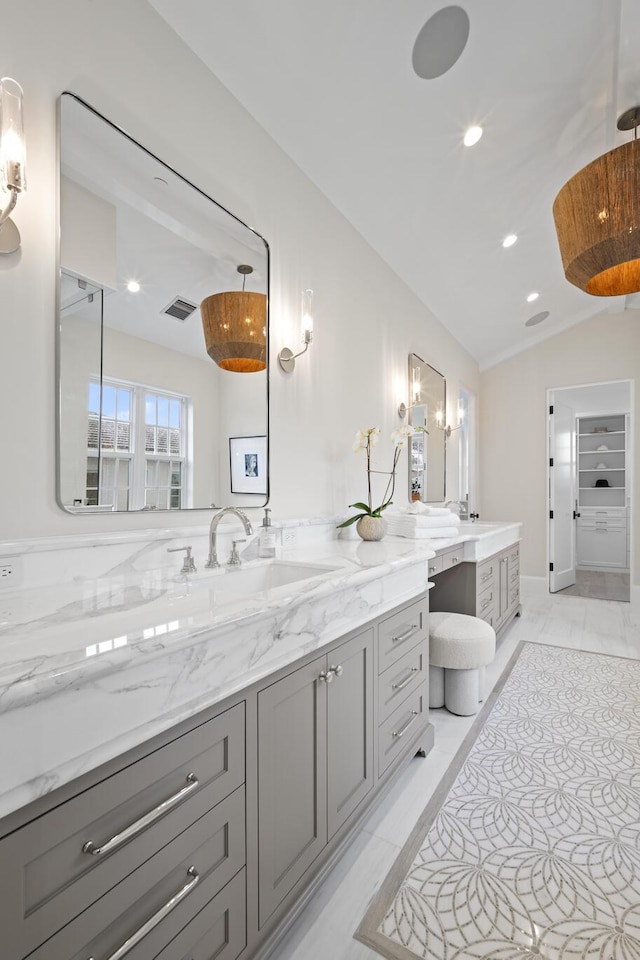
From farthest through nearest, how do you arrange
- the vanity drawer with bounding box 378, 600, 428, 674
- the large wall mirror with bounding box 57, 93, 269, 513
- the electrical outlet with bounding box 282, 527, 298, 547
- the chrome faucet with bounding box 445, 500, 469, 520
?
the chrome faucet with bounding box 445, 500, 469, 520 → the electrical outlet with bounding box 282, 527, 298, 547 → the vanity drawer with bounding box 378, 600, 428, 674 → the large wall mirror with bounding box 57, 93, 269, 513

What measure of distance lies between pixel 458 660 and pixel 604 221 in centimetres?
217

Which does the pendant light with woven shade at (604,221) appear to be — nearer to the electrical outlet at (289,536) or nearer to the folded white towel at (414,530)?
the folded white towel at (414,530)

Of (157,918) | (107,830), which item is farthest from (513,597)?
(107,830)

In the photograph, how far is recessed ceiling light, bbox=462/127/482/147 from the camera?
7.89 ft

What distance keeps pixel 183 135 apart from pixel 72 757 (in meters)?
1.97

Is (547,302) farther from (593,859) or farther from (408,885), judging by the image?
(408,885)

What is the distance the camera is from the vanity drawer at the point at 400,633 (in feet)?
5.54

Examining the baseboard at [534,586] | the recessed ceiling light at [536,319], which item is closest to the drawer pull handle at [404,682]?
the baseboard at [534,586]

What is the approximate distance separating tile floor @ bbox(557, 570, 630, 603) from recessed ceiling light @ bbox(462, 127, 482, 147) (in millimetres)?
4632

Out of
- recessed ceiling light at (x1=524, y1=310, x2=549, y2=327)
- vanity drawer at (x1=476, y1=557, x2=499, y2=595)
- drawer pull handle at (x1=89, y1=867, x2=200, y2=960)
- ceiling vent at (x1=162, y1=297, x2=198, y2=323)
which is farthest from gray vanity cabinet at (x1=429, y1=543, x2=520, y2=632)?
recessed ceiling light at (x1=524, y1=310, x2=549, y2=327)

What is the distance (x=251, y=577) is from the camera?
1.65 metres

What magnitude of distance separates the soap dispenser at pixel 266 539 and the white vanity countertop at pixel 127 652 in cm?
29

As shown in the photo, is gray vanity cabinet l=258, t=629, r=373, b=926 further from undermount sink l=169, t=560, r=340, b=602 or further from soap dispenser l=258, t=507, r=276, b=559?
soap dispenser l=258, t=507, r=276, b=559

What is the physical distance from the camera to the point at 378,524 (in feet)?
8.01
